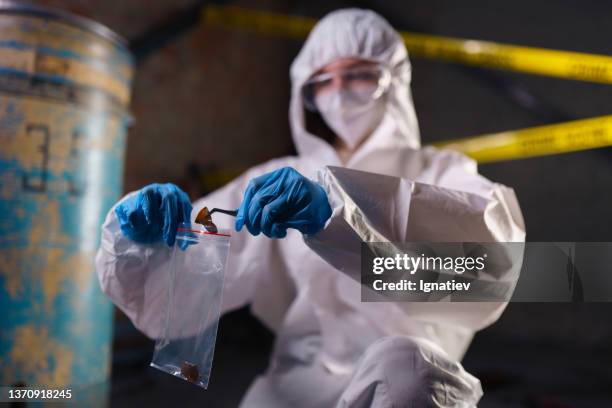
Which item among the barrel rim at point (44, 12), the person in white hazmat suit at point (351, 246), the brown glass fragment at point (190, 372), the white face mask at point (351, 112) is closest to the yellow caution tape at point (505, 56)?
the person in white hazmat suit at point (351, 246)

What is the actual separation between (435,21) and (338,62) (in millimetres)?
2142

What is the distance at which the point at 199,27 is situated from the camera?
9.23ft

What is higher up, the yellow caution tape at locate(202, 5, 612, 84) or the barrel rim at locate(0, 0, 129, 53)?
the yellow caution tape at locate(202, 5, 612, 84)

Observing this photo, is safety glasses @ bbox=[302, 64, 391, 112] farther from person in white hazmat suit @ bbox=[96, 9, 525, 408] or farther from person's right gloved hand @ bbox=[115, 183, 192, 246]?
person's right gloved hand @ bbox=[115, 183, 192, 246]

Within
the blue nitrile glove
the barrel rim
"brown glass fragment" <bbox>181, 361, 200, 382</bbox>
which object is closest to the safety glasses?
the blue nitrile glove

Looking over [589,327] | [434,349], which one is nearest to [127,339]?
[434,349]

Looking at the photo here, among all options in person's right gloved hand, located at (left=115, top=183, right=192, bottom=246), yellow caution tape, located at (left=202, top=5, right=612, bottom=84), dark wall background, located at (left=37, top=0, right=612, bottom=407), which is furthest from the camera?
dark wall background, located at (left=37, top=0, right=612, bottom=407)

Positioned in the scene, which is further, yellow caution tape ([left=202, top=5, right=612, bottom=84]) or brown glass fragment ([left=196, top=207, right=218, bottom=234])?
yellow caution tape ([left=202, top=5, right=612, bottom=84])

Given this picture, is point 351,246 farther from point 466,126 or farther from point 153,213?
point 466,126

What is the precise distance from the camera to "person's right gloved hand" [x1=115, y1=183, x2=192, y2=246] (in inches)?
35.3

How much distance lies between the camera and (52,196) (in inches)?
47.0

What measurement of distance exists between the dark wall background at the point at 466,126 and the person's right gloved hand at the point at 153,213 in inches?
47.4

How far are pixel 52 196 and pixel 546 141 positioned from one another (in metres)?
1.55

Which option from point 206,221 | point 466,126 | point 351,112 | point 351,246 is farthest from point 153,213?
point 466,126
